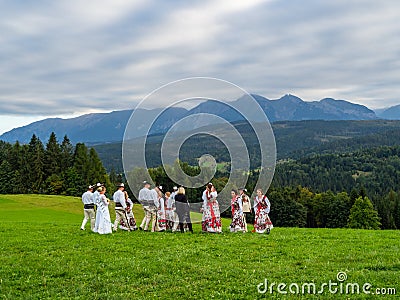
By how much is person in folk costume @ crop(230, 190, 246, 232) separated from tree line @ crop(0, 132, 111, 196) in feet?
224

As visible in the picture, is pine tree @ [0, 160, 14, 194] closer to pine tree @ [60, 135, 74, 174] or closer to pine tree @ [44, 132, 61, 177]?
pine tree @ [44, 132, 61, 177]

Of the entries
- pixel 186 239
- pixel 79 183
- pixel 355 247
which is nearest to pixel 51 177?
pixel 79 183

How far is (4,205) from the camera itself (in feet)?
184

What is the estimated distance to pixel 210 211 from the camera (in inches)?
901

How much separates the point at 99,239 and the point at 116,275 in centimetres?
752

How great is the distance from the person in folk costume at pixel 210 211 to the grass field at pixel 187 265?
8.26 ft

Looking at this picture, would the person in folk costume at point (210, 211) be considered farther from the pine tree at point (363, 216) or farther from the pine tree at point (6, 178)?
the pine tree at point (6, 178)

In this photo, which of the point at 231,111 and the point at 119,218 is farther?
the point at 119,218

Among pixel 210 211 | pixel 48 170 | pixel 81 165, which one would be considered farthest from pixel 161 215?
pixel 48 170

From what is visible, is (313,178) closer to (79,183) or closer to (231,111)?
(79,183)

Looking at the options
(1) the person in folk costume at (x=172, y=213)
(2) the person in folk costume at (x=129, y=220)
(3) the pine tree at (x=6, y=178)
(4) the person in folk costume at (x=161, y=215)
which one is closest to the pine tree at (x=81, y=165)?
(3) the pine tree at (x=6, y=178)

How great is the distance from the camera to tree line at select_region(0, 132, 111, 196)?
87.7 metres

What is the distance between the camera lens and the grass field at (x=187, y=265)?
10914 millimetres

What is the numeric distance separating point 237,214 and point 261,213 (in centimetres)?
144
